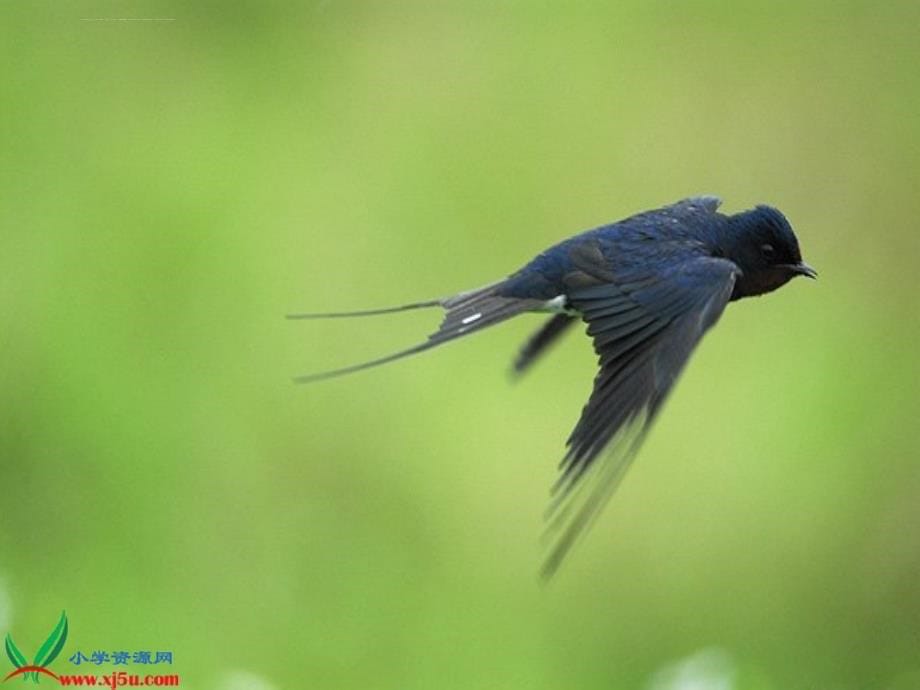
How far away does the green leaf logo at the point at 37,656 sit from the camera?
150 inches

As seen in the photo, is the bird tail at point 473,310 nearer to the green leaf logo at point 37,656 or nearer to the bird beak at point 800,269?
the bird beak at point 800,269

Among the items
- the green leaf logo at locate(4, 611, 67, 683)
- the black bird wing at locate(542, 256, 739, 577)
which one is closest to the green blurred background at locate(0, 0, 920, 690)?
the green leaf logo at locate(4, 611, 67, 683)

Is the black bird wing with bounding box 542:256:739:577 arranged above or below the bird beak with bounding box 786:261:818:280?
below

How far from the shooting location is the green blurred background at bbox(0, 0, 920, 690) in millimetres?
4988

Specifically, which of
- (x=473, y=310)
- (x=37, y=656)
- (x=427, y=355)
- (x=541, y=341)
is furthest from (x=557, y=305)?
(x=427, y=355)

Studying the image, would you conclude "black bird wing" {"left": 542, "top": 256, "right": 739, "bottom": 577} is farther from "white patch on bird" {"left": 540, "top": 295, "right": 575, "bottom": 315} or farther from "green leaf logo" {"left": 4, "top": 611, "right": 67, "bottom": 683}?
"green leaf logo" {"left": 4, "top": 611, "right": 67, "bottom": 683}

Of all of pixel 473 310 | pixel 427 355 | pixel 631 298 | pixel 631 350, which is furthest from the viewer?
pixel 427 355

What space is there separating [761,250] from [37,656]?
189 centimetres

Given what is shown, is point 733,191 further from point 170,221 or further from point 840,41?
point 170,221

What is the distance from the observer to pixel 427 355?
18.7 feet

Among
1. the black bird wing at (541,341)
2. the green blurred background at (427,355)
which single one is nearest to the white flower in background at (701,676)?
the black bird wing at (541,341)

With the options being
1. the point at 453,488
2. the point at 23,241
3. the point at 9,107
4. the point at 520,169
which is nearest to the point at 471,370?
the point at 453,488

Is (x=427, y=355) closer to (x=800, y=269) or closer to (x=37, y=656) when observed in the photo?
(x=37, y=656)

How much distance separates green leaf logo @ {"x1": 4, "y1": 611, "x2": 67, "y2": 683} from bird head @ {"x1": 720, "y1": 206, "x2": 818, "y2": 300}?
1.68 metres
